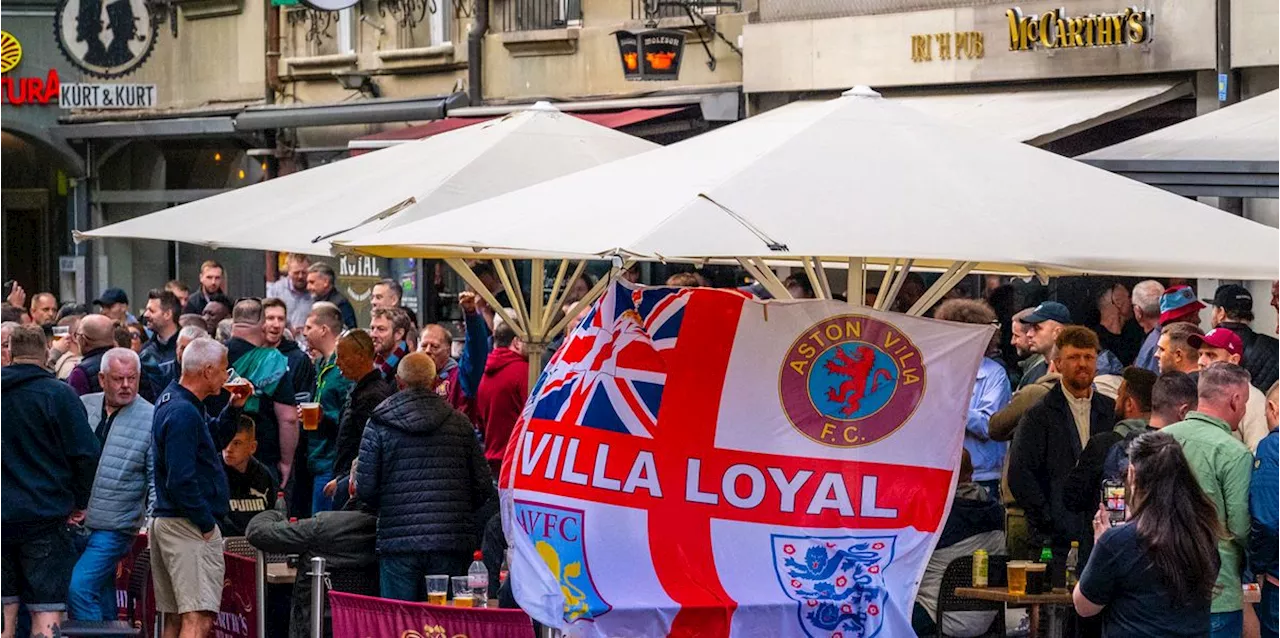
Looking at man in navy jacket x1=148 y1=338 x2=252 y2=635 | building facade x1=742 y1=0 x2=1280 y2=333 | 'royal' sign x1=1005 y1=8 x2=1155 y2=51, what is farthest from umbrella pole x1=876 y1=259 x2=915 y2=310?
'royal' sign x1=1005 y1=8 x2=1155 y2=51

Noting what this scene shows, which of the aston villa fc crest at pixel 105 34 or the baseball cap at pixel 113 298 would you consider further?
the aston villa fc crest at pixel 105 34

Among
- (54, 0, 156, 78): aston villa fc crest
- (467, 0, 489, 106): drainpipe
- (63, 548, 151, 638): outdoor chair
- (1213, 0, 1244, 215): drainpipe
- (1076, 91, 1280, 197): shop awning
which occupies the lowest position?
(63, 548, 151, 638): outdoor chair

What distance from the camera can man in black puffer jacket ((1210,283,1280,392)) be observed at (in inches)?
458

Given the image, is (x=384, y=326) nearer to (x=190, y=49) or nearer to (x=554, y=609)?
(x=554, y=609)

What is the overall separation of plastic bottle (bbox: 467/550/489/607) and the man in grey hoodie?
7.19 ft

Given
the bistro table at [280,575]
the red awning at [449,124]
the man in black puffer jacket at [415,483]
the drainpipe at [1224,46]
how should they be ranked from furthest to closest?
the red awning at [449,124] < the drainpipe at [1224,46] < the bistro table at [280,575] < the man in black puffer jacket at [415,483]

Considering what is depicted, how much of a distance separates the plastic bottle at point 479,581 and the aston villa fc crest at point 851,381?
2758mm

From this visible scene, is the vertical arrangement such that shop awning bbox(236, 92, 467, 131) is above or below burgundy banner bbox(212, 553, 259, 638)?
above

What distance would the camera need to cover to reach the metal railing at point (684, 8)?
19938 mm

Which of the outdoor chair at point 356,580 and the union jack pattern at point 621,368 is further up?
the union jack pattern at point 621,368

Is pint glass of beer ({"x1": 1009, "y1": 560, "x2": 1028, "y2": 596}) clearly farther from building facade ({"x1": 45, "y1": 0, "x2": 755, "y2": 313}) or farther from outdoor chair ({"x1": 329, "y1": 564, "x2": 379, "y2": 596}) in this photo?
building facade ({"x1": 45, "y1": 0, "x2": 755, "y2": 313})

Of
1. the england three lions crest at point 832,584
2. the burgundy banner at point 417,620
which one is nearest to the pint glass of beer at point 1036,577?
the england three lions crest at point 832,584

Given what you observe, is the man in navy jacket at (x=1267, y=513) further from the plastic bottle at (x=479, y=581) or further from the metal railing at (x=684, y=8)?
the metal railing at (x=684, y=8)

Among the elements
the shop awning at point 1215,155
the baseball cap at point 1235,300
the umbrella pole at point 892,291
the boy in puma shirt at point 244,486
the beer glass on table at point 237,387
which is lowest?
the boy in puma shirt at point 244,486
